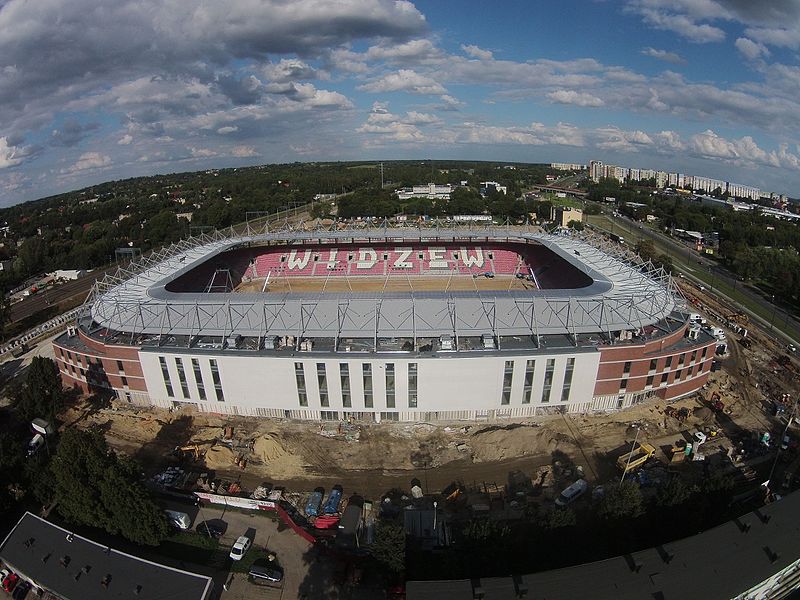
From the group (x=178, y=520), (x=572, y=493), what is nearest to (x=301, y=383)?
(x=178, y=520)

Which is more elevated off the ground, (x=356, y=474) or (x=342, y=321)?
(x=342, y=321)

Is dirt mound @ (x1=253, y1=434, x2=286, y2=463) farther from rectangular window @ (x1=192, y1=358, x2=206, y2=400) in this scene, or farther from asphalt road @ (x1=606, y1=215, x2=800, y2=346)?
asphalt road @ (x1=606, y1=215, x2=800, y2=346)

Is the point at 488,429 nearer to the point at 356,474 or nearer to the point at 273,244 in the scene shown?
the point at 356,474

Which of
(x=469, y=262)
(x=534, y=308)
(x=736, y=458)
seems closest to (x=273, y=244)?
→ (x=469, y=262)

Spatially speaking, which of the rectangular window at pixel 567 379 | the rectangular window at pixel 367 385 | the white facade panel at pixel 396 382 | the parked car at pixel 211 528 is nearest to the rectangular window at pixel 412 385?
the white facade panel at pixel 396 382

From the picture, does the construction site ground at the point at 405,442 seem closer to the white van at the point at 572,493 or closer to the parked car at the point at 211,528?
the white van at the point at 572,493

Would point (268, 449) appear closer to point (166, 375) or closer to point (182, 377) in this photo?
point (182, 377)
